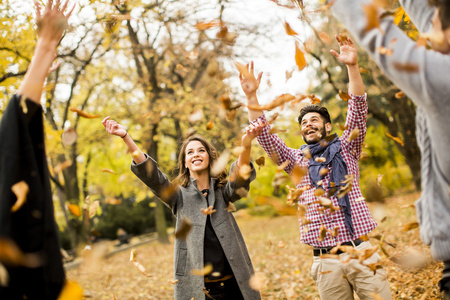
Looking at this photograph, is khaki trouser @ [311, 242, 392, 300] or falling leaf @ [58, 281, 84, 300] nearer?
falling leaf @ [58, 281, 84, 300]

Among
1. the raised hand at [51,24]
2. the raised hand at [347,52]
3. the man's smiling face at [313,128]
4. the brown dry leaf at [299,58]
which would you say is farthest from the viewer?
the man's smiling face at [313,128]

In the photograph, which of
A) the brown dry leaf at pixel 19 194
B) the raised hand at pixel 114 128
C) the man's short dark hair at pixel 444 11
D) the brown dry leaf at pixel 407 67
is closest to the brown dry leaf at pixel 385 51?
the brown dry leaf at pixel 407 67

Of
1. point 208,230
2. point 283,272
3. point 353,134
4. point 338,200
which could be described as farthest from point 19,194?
point 283,272

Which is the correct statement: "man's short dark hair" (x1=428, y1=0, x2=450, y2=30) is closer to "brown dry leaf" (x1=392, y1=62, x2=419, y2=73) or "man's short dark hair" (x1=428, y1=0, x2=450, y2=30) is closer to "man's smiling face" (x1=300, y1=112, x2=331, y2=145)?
"brown dry leaf" (x1=392, y1=62, x2=419, y2=73)

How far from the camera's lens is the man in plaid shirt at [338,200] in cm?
253

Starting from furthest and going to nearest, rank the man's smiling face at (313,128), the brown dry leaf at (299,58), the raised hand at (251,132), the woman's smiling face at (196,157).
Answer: the woman's smiling face at (196,157)
the man's smiling face at (313,128)
the raised hand at (251,132)
the brown dry leaf at (299,58)

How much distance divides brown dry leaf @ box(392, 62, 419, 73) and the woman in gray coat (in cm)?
133

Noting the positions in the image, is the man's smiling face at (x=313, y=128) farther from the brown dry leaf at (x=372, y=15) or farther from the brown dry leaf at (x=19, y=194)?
the brown dry leaf at (x=19, y=194)

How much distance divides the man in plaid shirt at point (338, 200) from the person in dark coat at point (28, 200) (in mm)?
1421

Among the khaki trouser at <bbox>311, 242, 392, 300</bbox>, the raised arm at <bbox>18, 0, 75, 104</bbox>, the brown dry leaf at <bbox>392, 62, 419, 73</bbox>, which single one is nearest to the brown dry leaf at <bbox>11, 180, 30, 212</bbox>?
the raised arm at <bbox>18, 0, 75, 104</bbox>

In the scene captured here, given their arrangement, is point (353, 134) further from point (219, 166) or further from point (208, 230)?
point (208, 230)

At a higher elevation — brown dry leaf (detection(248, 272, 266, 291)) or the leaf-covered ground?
brown dry leaf (detection(248, 272, 266, 291))

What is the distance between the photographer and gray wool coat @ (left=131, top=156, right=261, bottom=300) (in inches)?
A: 107

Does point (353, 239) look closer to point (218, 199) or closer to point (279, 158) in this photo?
point (279, 158)
